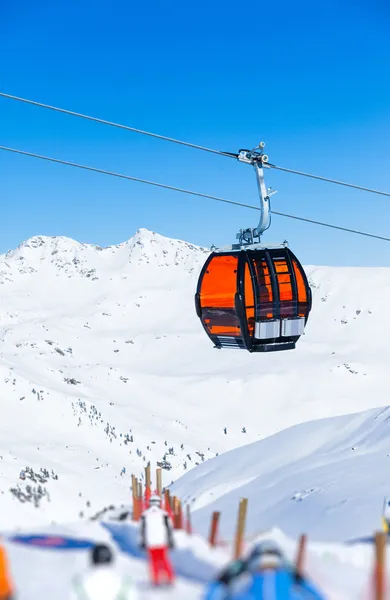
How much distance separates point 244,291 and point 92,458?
4442 cm

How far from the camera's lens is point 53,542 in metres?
7.36

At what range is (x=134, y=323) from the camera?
199500mm

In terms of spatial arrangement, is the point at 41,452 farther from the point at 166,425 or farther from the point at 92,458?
the point at 166,425

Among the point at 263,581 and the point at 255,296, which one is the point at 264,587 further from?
the point at 255,296

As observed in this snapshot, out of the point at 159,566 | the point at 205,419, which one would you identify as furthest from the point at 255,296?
the point at 205,419

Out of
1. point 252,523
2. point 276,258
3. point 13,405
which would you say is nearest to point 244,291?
point 276,258

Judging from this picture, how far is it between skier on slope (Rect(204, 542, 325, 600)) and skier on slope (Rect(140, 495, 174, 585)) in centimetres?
68

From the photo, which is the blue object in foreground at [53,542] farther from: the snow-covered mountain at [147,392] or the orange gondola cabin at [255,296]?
the snow-covered mountain at [147,392]

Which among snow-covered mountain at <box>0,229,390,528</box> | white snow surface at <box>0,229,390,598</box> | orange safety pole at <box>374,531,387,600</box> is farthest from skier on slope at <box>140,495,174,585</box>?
snow-covered mountain at <box>0,229,390,528</box>

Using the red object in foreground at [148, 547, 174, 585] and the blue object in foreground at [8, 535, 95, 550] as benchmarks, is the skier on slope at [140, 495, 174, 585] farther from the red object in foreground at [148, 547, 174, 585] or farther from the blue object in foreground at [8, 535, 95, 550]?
the blue object in foreground at [8, 535, 95, 550]

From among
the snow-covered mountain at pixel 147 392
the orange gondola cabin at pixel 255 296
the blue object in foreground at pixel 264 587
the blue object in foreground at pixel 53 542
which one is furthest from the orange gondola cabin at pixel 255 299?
the snow-covered mountain at pixel 147 392

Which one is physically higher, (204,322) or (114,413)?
(204,322)

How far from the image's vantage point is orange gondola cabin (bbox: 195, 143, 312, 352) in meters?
11.3

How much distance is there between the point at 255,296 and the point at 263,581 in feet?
21.7
